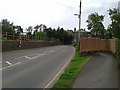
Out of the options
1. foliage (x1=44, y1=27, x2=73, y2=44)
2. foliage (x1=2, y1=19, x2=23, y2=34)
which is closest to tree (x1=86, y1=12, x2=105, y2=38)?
foliage (x1=2, y1=19, x2=23, y2=34)

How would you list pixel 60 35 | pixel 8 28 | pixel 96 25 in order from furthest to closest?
pixel 60 35 → pixel 96 25 → pixel 8 28

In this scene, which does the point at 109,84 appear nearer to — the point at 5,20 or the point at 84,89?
the point at 84,89

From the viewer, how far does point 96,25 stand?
210ft

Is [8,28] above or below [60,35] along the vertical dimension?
above

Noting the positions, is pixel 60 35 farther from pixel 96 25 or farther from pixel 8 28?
pixel 8 28

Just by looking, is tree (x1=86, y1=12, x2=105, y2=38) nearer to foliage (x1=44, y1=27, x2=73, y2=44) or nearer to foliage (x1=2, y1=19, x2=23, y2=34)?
foliage (x1=2, y1=19, x2=23, y2=34)

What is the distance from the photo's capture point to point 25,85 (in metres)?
10.7

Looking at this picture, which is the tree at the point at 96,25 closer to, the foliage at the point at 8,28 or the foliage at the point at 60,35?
the foliage at the point at 8,28

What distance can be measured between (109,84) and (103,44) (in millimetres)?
28951

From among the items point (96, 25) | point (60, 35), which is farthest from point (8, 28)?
point (60, 35)

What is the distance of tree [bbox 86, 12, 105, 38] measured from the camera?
63375 mm

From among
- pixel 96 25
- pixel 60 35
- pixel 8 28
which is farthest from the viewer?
pixel 60 35

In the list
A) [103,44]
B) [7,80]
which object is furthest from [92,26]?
[7,80]

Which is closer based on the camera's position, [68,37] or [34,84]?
[34,84]
